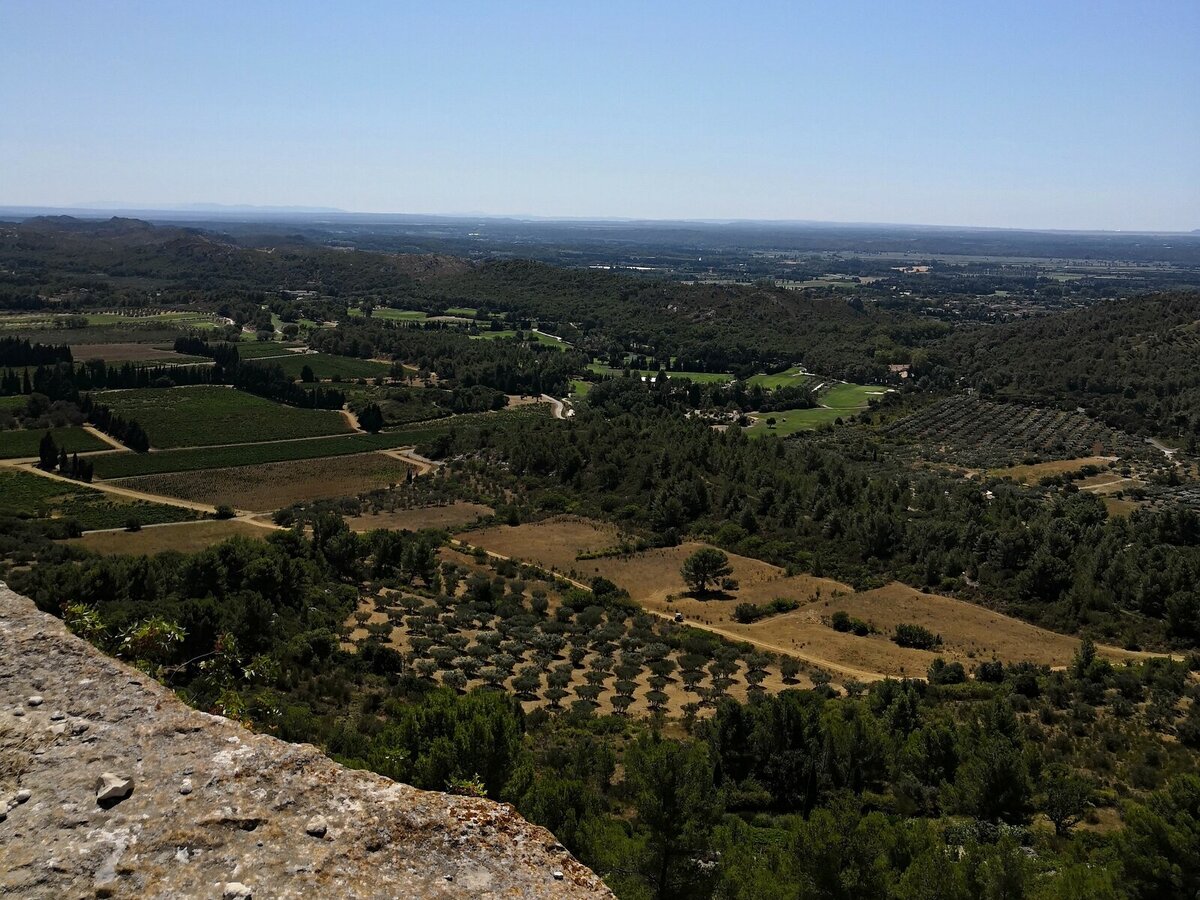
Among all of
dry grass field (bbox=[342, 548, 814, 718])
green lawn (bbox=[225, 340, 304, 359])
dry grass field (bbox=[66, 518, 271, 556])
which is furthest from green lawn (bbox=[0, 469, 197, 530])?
green lawn (bbox=[225, 340, 304, 359])

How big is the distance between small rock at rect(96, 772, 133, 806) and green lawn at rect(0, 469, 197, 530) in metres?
73.0

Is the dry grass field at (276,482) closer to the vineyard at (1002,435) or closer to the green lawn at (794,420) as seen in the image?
the green lawn at (794,420)

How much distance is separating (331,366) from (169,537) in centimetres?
9291

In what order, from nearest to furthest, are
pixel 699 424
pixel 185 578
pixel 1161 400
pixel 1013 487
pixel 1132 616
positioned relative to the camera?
1. pixel 185 578
2. pixel 1132 616
3. pixel 1013 487
4. pixel 699 424
5. pixel 1161 400

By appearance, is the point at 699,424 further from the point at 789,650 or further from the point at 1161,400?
the point at 1161,400

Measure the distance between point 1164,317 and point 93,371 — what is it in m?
187

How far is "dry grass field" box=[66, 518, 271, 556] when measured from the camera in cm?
6309

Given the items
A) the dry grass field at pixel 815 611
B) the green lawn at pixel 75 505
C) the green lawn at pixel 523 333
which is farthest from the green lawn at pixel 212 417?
the green lawn at pixel 523 333

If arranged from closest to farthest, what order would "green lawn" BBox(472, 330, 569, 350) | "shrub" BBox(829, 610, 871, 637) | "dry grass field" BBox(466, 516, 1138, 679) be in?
"dry grass field" BBox(466, 516, 1138, 679) < "shrub" BBox(829, 610, 871, 637) < "green lawn" BBox(472, 330, 569, 350)

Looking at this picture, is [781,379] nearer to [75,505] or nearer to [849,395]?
[849,395]

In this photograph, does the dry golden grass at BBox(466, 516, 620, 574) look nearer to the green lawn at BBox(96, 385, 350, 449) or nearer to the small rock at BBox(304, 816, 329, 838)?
the green lawn at BBox(96, 385, 350, 449)

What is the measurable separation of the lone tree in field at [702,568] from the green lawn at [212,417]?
6968 centimetres

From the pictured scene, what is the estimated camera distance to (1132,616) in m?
52.6

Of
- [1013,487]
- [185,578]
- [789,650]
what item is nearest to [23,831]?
[185,578]
